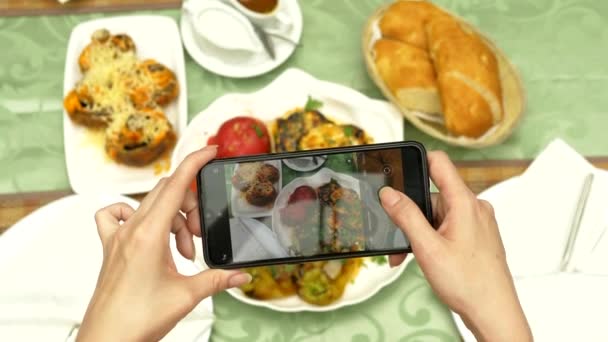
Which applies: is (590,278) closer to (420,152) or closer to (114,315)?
(420,152)

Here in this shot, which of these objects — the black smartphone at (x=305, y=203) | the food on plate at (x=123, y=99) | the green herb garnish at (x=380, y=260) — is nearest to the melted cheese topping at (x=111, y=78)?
the food on plate at (x=123, y=99)

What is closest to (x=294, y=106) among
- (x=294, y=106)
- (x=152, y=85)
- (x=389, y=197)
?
(x=294, y=106)

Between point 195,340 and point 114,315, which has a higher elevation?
point 114,315

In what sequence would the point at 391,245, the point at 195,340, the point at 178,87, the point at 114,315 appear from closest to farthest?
1. the point at 114,315
2. the point at 391,245
3. the point at 195,340
4. the point at 178,87

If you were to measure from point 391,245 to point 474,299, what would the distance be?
11 centimetres

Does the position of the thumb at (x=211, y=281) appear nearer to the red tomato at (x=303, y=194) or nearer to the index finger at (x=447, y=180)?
the red tomato at (x=303, y=194)

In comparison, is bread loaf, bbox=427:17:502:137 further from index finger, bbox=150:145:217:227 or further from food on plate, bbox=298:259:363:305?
index finger, bbox=150:145:217:227

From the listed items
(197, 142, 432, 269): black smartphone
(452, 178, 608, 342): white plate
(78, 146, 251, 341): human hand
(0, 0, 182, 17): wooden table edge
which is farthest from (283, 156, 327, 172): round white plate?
(0, 0, 182, 17): wooden table edge

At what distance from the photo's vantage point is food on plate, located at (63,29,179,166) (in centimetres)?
75

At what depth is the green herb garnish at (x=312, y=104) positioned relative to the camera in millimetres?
798

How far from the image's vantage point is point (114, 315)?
452 mm

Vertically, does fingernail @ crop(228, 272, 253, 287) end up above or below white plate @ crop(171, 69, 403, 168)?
below

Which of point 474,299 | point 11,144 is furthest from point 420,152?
point 11,144

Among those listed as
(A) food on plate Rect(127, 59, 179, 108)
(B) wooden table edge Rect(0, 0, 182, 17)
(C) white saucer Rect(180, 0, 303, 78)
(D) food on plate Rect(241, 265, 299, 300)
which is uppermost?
(B) wooden table edge Rect(0, 0, 182, 17)
